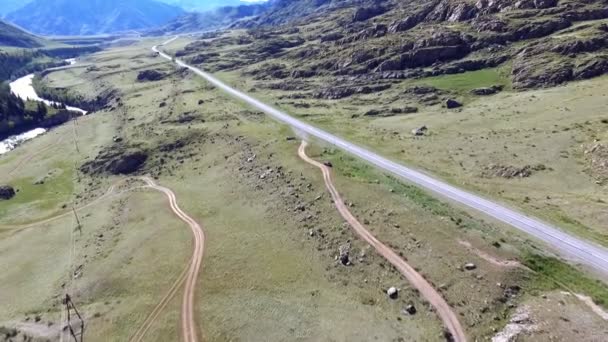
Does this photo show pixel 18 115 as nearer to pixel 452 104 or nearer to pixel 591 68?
pixel 452 104

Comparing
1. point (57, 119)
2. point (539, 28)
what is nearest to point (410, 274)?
point (539, 28)

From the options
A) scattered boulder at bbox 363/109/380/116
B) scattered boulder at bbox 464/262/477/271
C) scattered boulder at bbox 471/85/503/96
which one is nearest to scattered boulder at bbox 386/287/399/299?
scattered boulder at bbox 464/262/477/271

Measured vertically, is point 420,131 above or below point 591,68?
below

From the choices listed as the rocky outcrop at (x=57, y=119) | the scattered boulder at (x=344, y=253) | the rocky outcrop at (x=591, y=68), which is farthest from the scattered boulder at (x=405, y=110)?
the rocky outcrop at (x=57, y=119)

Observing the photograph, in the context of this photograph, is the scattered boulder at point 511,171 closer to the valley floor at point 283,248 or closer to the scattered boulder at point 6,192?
the valley floor at point 283,248

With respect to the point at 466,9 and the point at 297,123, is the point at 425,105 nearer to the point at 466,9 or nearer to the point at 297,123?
the point at 297,123
